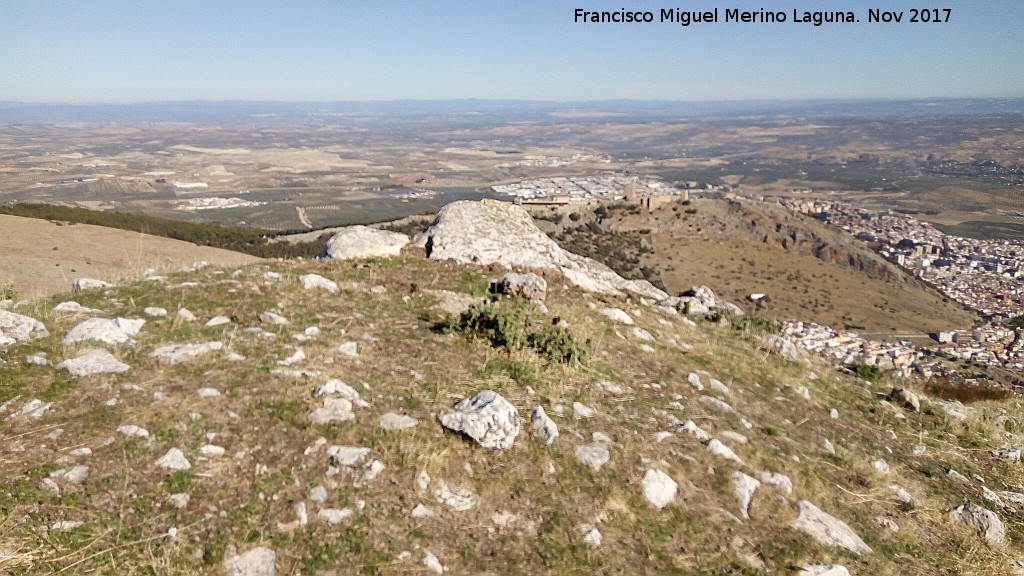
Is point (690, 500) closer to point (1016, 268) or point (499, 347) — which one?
point (499, 347)

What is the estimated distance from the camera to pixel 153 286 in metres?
9.73

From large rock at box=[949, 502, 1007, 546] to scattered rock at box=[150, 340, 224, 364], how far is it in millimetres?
9199

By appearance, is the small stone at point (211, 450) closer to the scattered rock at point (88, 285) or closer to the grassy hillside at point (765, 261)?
the scattered rock at point (88, 285)

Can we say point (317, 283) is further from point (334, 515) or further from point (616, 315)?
point (334, 515)

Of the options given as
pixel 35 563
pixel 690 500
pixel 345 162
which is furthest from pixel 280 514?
pixel 345 162

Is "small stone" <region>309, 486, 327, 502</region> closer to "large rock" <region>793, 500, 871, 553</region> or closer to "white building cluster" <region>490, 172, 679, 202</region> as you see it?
"large rock" <region>793, 500, 871, 553</region>

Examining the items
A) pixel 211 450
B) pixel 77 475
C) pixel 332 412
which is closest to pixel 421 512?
pixel 332 412

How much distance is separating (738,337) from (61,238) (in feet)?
94.2

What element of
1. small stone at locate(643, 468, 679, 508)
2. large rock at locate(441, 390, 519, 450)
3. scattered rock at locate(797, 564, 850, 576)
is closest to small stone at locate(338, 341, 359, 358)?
large rock at locate(441, 390, 519, 450)

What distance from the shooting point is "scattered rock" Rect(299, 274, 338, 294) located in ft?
33.2

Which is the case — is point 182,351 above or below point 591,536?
above

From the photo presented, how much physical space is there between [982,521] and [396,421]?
22.4 feet

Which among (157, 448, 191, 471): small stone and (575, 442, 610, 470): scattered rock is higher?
(157, 448, 191, 471): small stone

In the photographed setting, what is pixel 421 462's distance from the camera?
5367 mm
